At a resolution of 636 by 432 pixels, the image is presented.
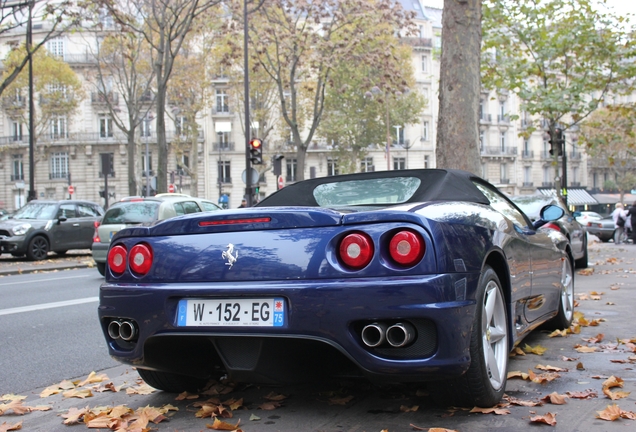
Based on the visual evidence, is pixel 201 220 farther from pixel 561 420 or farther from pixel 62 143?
pixel 62 143

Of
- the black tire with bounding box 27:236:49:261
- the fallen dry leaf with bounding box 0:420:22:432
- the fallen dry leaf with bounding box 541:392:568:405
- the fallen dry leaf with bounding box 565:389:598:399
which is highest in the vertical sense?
the fallen dry leaf with bounding box 541:392:568:405

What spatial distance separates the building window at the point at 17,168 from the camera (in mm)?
67062

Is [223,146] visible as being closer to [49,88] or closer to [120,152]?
[120,152]

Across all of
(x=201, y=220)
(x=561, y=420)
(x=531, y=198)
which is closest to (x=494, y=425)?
(x=561, y=420)

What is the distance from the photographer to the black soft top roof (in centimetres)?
458

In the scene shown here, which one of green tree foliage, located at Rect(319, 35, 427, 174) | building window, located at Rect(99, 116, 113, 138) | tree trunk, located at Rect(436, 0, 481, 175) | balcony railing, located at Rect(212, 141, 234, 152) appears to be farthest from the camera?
balcony railing, located at Rect(212, 141, 234, 152)

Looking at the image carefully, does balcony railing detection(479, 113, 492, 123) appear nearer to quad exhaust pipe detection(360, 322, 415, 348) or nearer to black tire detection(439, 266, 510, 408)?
black tire detection(439, 266, 510, 408)

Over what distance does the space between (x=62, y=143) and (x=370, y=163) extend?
90.9ft

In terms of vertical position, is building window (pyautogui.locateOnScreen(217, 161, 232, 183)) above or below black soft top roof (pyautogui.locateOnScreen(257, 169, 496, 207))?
above

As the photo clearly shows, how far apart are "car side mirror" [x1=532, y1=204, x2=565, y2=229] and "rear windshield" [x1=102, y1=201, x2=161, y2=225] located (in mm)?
10439

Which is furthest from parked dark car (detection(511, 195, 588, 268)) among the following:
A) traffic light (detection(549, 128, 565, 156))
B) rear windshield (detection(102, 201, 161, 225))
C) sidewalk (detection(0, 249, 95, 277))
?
traffic light (detection(549, 128, 565, 156))

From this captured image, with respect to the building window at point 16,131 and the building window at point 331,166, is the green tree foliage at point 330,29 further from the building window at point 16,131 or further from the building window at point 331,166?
the building window at point 16,131

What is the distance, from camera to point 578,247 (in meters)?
13.8

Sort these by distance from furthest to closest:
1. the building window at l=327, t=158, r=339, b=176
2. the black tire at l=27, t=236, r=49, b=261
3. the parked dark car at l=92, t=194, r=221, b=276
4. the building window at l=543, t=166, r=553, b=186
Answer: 1. the building window at l=543, t=166, r=553, b=186
2. the building window at l=327, t=158, r=339, b=176
3. the black tire at l=27, t=236, r=49, b=261
4. the parked dark car at l=92, t=194, r=221, b=276
